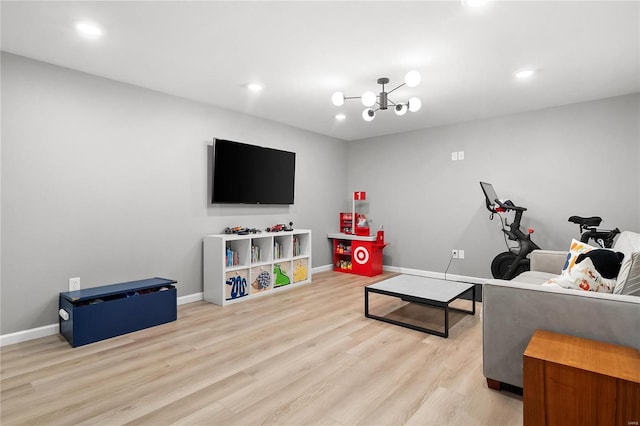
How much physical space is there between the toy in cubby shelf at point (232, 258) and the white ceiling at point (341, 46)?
1.81 meters

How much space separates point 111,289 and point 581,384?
337 centimetres

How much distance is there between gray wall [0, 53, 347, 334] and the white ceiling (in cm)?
27

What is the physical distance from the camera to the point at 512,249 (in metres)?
4.26

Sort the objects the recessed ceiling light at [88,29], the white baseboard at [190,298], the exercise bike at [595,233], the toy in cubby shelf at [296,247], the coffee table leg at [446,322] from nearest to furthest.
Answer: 1. the recessed ceiling light at [88,29]
2. the coffee table leg at [446,322]
3. the exercise bike at [595,233]
4. the white baseboard at [190,298]
5. the toy in cubby shelf at [296,247]

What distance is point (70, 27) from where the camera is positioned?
7.63 ft

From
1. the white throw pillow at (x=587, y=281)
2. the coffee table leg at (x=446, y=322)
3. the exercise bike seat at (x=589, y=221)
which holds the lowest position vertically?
the coffee table leg at (x=446, y=322)

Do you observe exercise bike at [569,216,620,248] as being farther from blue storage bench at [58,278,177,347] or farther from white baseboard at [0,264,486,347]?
blue storage bench at [58,278,177,347]

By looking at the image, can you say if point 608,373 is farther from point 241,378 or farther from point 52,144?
point 52,144

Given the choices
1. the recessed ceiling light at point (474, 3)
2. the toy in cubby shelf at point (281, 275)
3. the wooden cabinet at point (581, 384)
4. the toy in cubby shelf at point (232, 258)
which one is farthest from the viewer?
the toy in cubby shelf at point (281, 275)

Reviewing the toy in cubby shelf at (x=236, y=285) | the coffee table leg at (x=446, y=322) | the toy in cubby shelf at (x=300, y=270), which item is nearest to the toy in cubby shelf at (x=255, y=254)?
the toy in cubby shelf at (x=236, y=285)

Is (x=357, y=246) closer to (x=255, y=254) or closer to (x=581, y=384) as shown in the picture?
(x=255, y=254)

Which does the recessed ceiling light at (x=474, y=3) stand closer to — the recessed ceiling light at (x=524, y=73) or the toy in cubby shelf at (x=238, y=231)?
the recessed ceiling light at (x=524, y=73)

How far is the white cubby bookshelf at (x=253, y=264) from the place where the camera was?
3.77 metres

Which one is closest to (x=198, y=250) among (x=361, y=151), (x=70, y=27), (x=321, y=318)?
(x=321, y=318)
